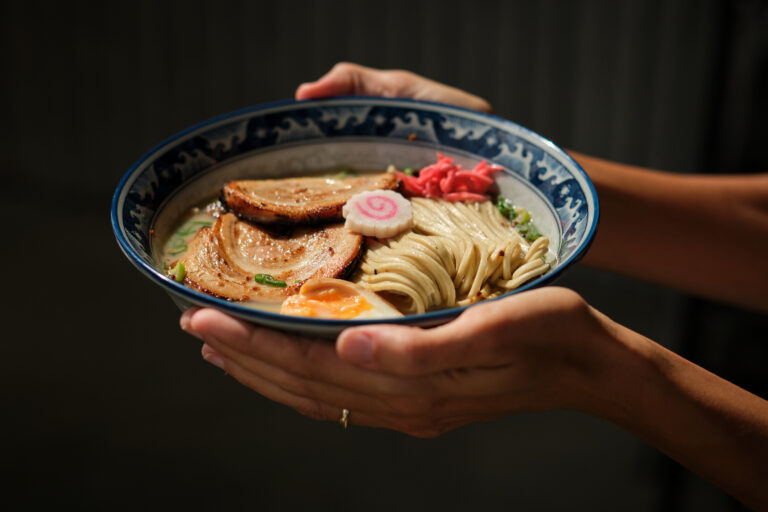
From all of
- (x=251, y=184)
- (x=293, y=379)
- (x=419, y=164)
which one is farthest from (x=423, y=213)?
(x=293, y=379)

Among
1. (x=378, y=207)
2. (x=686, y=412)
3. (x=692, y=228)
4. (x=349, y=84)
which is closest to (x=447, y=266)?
(x=378, y=207)

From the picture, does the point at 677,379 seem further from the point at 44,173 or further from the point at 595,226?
the point at 44,173

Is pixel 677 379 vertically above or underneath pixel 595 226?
underneath

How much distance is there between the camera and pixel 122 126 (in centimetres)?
533

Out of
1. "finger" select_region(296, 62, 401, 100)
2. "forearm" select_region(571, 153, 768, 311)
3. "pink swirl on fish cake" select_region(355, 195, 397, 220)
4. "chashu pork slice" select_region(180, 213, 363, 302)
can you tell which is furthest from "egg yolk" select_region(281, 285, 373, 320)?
"forearm" select_region(571, 153, 768, 311)

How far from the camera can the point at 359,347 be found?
1.63m

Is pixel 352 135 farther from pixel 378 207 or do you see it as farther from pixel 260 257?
pixel 260 257

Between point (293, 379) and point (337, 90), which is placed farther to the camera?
point (337, 90)

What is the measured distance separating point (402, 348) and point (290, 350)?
1.11 feet

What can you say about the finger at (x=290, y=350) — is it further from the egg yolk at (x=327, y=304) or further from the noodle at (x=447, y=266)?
the noodle at (x=447, y=266)

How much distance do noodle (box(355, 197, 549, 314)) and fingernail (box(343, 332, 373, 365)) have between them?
47 cm

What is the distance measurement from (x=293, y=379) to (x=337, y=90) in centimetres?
149

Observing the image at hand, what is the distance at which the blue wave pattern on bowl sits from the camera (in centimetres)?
235

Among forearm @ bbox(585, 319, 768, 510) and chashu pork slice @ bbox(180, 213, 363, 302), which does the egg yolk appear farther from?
forearm @ bbox(585, 319, 768, 510)
